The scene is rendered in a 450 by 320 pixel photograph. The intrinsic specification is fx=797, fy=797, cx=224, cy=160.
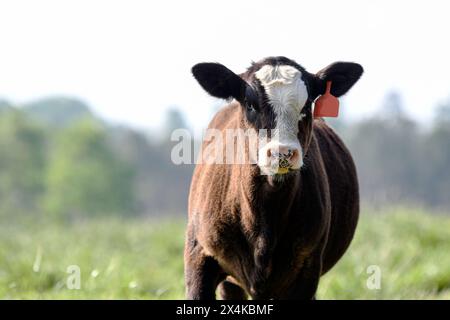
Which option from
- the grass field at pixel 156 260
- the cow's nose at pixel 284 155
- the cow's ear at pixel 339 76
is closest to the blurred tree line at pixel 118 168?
the grass field at pixel 156 260

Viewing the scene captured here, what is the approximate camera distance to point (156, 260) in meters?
14.1

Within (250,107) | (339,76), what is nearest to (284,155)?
(250,107)

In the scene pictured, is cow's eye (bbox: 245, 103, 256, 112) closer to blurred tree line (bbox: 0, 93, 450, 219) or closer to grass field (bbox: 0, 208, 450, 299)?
grass field (bbox: 0, 208, 450, 299)

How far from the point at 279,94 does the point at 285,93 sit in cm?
5

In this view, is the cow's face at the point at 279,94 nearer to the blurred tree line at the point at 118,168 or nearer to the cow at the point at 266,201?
the cow at the point at 266,201

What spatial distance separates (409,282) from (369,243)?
A: 3.50 meters

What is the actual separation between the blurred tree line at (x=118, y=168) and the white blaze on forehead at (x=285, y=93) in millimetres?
64971

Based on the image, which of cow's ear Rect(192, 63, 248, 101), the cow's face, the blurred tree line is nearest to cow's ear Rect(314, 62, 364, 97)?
the cow's face

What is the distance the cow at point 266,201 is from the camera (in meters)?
6.01

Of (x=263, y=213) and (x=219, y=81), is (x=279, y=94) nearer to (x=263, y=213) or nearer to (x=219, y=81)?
(x=219, y=81)

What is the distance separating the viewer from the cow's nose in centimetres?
553

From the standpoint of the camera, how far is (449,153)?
72.2 metres

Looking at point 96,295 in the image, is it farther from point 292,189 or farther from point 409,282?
point 409,282

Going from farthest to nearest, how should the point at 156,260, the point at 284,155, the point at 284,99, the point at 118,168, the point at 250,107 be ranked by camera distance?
the point at 118,168 < the point at 156,260 < the point at 250,107 < the point at 284,99 < the point at 284,155
